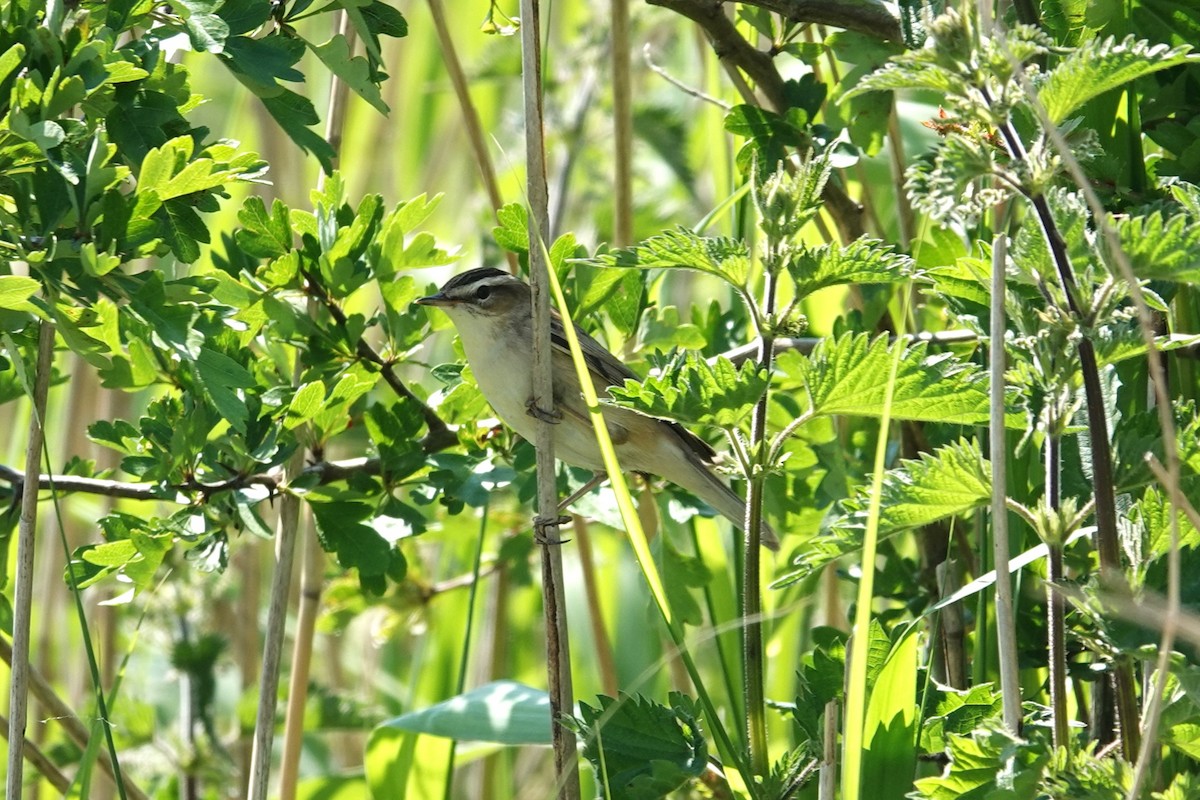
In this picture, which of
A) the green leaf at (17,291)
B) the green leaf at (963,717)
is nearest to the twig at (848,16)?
the green leaf at (963,717)

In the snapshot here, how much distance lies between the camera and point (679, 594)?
7.18 ft

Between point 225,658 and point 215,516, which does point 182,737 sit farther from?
point 215,516

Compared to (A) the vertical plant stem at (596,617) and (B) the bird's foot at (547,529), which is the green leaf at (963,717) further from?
(A) the vertical plant stem at (596,617)

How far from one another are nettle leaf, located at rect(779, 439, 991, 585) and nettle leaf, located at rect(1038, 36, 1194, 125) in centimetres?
40

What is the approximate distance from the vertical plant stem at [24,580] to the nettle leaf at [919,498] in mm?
1054

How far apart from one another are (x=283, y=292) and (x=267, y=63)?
551mm

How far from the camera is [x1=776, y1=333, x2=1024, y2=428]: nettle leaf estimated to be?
4.81ft

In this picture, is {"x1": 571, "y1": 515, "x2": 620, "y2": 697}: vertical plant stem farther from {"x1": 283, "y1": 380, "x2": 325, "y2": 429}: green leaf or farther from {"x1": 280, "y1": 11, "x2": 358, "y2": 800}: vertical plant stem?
{"x1": 283, "y1": 380, "x2": 325, "y2": 429}: green leaf

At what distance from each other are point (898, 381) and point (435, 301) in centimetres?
103

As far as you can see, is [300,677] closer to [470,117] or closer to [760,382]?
[470,117]

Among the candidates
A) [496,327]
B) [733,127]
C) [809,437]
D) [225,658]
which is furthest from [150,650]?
[733,127]

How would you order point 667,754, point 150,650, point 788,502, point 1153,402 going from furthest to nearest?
point 150,650
point 788,502
point 1153,402
point 667,754

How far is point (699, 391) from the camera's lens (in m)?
1.44

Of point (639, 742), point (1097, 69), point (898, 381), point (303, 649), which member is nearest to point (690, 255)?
point (898, 381)
